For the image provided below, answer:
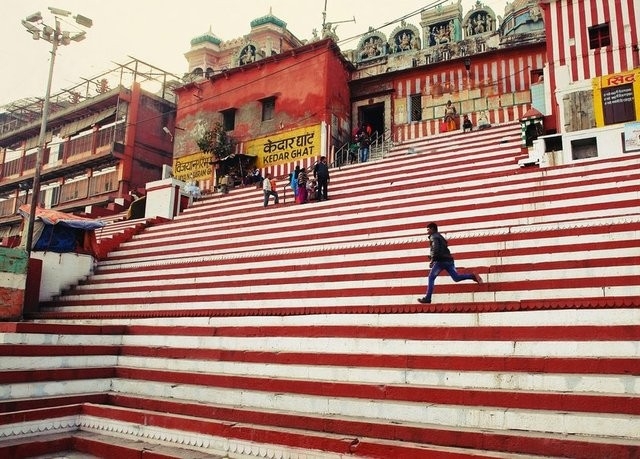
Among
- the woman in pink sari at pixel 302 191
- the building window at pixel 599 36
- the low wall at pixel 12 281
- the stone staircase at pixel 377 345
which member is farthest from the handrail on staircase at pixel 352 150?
the low wall at pixel 12 281

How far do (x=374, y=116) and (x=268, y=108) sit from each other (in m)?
5.12

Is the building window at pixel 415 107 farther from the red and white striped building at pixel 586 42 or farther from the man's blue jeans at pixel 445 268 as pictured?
the man's blue jeans at pixel 445 268

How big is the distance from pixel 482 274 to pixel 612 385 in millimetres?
2953

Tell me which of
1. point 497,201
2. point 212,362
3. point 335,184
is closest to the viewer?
point 212,362

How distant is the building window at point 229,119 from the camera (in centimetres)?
2367

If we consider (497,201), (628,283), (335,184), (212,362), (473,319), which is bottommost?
(212,362)

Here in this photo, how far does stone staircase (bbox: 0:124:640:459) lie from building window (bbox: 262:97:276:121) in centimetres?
1242

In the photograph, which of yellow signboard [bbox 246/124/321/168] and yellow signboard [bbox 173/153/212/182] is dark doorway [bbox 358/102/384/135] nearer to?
yellow signboard [bbox 246/124/321/168]

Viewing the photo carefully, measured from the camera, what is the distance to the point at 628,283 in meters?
5.98

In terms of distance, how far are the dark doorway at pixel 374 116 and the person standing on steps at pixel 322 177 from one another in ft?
31.3

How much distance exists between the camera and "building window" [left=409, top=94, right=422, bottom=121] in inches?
835

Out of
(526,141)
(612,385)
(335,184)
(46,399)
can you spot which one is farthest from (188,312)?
(526,141)

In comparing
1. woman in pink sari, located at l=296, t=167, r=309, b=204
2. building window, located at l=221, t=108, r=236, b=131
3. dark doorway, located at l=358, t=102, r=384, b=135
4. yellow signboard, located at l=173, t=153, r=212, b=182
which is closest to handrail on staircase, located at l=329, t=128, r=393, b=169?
dark doorway, located at l=358, t=102, r=384, b=135

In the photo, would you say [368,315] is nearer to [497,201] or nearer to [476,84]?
[497,201]
